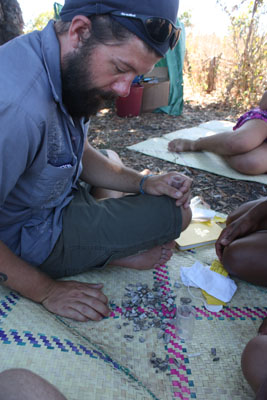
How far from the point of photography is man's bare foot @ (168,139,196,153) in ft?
13.0

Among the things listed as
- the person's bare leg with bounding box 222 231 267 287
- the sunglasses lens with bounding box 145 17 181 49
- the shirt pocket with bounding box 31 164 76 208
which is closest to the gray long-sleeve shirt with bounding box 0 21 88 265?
the shirt pocket with bounding box 31 164 76 208

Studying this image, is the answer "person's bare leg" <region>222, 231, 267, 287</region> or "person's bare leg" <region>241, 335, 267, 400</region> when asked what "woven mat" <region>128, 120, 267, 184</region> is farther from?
"person's bare leg" <region>241, 335, 267, 400</region>

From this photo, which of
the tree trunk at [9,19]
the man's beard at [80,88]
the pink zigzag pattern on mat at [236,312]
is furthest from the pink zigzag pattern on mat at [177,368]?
the tree trunk at [9,19]

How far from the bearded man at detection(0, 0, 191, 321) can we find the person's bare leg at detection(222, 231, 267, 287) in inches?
13.0

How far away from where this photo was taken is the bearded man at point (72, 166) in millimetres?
1362

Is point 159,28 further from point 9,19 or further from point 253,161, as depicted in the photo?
point 9,19

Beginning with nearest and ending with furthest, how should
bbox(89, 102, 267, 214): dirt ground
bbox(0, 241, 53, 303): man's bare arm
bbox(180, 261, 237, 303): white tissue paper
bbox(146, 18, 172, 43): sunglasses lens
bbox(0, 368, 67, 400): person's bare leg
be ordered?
1. bbox(0, 368, 67, 400): person's bare leg
2. bbox(146, 18, 172, 43): sunglasses lens
3. bbox(0, 241, 53, 303): man's bare arm
4. bbox(180, 261, 237, 303): white tissue paper
5. bbox(89, 102, 267, 214): dirt ground

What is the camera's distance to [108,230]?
187cm

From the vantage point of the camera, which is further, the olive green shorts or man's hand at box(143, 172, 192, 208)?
man's hand at box(143, 172, 192, 208)

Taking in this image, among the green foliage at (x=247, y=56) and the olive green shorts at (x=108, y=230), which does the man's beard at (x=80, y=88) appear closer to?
the olive green shorts at (x=108, y=230)

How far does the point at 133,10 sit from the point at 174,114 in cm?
449

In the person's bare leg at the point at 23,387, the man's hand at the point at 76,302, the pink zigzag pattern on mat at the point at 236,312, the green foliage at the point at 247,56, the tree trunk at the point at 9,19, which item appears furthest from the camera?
the green foliage at the point at 247,56

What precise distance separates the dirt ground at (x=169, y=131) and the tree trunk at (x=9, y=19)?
155 centimetres

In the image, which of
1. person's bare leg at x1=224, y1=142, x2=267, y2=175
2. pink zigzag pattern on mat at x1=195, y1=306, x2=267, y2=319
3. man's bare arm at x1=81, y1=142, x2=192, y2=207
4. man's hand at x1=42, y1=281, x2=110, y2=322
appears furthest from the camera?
person's bare leg at x1=224, y1=142, x2=267, y2=175
